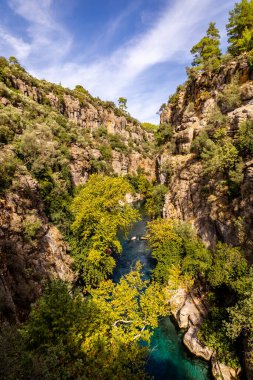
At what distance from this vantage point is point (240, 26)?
32531mm

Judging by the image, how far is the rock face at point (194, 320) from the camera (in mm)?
14790

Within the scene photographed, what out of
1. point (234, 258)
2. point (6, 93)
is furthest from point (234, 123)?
point (6, 93)

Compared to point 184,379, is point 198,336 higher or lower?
higher

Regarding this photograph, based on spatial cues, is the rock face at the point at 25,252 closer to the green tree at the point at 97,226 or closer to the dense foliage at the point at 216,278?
the green tree at the point at 97,226

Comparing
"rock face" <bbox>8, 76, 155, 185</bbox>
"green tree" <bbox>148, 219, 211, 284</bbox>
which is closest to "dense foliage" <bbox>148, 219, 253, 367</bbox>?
"green tree" <bbox>148, 219, 211, 284</bbox>

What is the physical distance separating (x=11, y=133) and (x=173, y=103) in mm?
35181

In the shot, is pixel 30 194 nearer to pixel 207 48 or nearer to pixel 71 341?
pixel 71 341

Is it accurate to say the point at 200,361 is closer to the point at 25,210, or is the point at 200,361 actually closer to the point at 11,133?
the point at 25,210

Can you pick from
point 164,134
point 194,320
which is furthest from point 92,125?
point 194,320

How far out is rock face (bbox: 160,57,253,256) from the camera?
1889 centimetres

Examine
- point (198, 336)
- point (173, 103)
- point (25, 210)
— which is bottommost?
point (198, 336)

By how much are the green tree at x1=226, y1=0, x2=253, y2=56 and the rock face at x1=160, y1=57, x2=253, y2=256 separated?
9.44ft

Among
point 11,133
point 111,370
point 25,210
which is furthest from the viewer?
point 11,133

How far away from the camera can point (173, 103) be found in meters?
47.5
